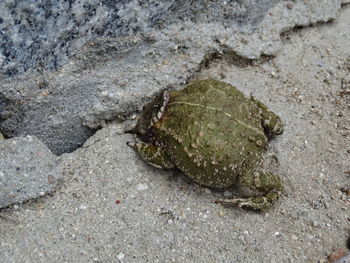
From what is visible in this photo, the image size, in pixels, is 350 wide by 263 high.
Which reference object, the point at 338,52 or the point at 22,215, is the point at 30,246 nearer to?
the point at 22,215

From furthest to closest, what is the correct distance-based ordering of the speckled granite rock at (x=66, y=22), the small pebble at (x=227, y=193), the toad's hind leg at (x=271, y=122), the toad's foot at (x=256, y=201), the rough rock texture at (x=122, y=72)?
the toad's hind leg at (x=271, y=122) → the small pebble at (x=227, y=193) → the rough rock texture at (x=122, y=72) → the toad's foot at (x=256, y=201) → the speckled granite rock at (x=66, y=22)

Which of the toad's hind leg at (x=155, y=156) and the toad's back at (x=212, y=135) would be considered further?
the toad's hind leg at (x=155, y=156)

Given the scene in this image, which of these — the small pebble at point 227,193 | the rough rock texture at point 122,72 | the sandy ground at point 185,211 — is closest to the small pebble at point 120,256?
the sandy ground at point 185,211

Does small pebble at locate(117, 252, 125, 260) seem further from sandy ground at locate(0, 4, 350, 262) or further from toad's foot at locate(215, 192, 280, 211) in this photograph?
toad's foot at locate(215, 192, 280, 211)

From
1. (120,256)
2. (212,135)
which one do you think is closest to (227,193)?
(212,135)

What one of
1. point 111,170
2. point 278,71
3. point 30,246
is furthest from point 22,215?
point 278,71

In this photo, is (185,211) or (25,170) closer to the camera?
(25,170)

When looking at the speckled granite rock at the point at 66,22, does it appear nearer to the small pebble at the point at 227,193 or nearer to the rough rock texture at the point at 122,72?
the rough rock texture at the point at 122,72

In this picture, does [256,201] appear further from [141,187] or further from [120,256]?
[120,256]
